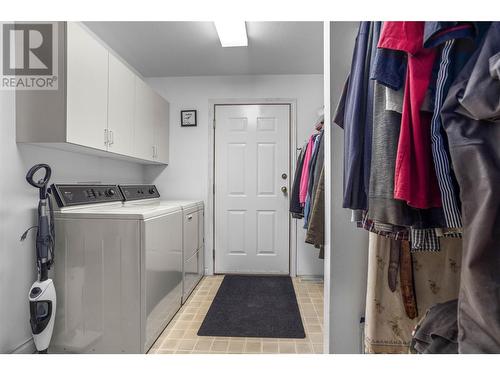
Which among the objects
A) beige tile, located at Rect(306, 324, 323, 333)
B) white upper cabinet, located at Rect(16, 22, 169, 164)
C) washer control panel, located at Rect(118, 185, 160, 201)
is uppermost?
white upper cabinet, located at Rect(16, 22, 169, 164)

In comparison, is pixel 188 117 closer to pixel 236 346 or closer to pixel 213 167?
pixel 213 167

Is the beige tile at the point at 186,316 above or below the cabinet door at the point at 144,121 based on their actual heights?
below

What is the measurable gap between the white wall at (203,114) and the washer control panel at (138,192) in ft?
A: 0.60

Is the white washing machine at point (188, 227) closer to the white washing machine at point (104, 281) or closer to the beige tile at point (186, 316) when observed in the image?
the beige tile at point (186, 316)

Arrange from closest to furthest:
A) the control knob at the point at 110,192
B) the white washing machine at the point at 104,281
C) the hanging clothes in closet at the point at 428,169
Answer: the hanging clothes in closet at the point at 428,169 < the white washing machine at the point at 104,281 < the control knob at the point at 110,192

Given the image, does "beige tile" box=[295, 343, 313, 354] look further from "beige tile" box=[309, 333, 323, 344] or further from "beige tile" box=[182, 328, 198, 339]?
"beige tile" box=[182, 328, 198, 339]

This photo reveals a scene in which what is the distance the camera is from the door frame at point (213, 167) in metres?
3.05

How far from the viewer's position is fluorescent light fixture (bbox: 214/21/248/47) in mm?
2021

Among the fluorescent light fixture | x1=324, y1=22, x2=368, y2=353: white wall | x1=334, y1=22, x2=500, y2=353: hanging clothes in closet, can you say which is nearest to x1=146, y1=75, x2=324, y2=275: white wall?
the fluorescent light fixture

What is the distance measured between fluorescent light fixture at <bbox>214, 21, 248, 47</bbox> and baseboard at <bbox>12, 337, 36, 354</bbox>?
2522mm

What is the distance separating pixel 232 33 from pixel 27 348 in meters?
2.63

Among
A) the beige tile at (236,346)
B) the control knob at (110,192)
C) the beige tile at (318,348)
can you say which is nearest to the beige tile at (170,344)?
the beige tile at (236,346)

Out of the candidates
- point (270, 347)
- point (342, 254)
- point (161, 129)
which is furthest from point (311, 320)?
point (161, 129)
